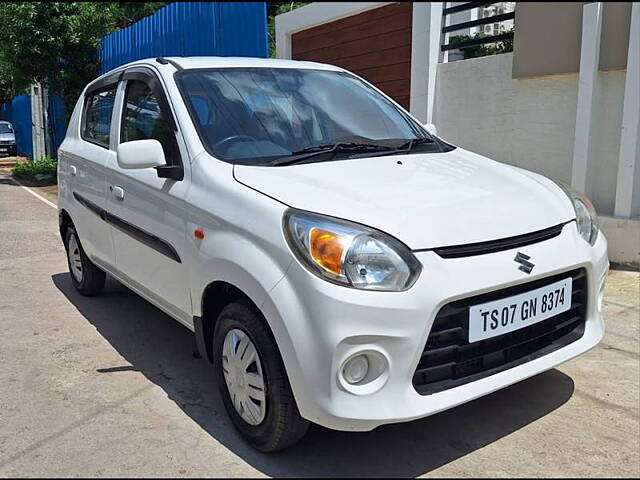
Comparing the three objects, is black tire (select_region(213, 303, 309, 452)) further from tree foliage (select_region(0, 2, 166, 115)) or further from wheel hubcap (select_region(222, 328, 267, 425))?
tree foliage (select_region(0, 2, 166, 115))

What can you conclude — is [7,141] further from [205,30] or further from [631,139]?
[631,139]

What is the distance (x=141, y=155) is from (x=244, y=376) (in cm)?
118

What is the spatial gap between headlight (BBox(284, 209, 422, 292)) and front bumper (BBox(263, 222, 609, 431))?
0.12 feet

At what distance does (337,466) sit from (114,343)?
2.12m

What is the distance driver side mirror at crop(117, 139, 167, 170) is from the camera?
3043 mm

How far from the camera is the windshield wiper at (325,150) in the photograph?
292 cm

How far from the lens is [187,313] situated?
10.0 feet

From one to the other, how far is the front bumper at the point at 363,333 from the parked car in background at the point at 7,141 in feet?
82.9

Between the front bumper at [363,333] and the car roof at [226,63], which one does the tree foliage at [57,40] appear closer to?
the car roof at [226,63]

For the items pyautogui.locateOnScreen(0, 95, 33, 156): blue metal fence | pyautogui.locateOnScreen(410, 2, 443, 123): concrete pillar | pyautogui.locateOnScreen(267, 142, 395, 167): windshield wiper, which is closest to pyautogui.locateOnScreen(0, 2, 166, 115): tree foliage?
pyautogui.locateOnScreen(410, 2, 443, 123): concrete pillar

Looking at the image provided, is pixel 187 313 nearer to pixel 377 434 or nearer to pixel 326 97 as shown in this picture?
pixel 377 434

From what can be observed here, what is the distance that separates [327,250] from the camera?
90.0 inches

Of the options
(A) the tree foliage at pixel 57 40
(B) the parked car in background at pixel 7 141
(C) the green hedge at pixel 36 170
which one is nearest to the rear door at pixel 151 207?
(A) the tree foliage at pixel 57 40

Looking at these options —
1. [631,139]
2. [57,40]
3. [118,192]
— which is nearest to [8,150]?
[57,40]
